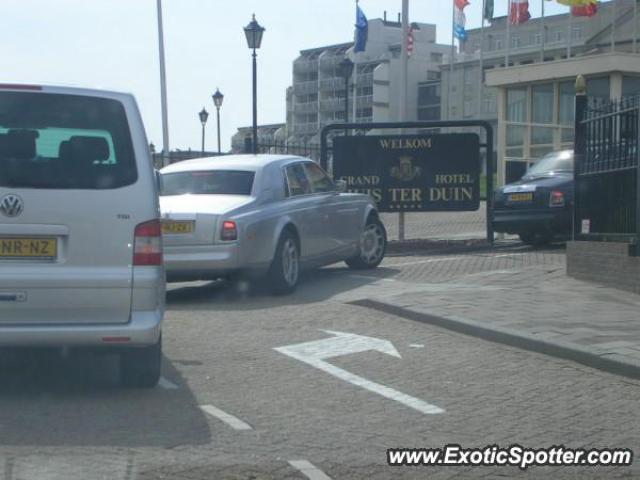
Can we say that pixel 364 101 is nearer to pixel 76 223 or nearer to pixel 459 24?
pixel 459 24

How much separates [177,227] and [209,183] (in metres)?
1.10

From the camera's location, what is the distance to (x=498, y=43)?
291 feet

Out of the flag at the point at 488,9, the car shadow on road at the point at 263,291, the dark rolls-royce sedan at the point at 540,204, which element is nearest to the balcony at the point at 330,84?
the flag at the point at 488,9

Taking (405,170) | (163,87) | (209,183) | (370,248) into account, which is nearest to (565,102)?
(163,87)

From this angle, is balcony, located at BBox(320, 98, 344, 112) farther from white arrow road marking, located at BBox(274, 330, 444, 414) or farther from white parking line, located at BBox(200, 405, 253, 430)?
white parking line, located at BBox(200, 405, 253, 430)

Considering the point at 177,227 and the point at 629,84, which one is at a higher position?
the point at 629,84

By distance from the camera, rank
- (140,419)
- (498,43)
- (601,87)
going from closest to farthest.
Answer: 1. (140,419)
2. (601,87)
3. (498,43)

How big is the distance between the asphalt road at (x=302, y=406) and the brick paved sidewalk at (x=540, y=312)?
0.47 feet

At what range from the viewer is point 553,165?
59.0ft

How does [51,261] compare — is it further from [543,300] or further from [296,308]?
[543,300]

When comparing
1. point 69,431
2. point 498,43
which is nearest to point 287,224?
point 69,431

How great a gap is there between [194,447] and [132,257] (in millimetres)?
1513

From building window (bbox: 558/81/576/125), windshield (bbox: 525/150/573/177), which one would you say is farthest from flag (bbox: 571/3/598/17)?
windshield (bbox: 525/150/573/177)

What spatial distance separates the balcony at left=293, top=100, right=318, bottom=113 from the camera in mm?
107562
